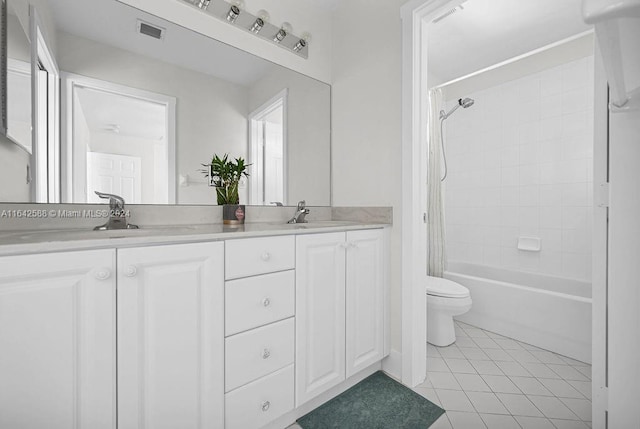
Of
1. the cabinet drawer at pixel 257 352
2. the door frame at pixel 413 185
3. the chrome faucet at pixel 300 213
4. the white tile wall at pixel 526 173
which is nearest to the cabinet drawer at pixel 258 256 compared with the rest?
the cabinet drawer at pixel 257 352

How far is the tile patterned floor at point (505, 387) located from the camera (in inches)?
51.3

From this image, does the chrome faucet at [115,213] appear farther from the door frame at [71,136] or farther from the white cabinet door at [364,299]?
the white cabinet door at [364,299]

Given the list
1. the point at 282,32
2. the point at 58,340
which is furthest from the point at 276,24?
the point at 58,340

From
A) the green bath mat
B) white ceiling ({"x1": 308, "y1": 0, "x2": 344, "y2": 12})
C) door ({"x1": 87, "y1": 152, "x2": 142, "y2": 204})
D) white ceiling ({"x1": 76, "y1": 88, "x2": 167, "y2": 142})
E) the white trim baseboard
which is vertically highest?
white ceiling ({"x1": 308, "y1": 0, "x2": 344, "y2": 12})

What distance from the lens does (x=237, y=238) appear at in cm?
105

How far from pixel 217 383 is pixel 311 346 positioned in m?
0.45

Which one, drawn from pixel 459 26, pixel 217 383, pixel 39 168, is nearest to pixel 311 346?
pixel 217 383

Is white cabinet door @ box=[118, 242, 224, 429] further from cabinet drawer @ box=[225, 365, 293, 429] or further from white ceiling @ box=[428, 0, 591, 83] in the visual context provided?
white ceiling @ box=[428, 0, 591, 83]

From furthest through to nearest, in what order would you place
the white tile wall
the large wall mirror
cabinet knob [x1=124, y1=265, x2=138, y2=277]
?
the white tile wall < the large wall mirror < cabinet knob [x1=124, y1=265, x2=138, y2=277]

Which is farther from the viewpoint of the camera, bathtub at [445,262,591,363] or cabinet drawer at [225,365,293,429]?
bathtub at [445,262,591,363]

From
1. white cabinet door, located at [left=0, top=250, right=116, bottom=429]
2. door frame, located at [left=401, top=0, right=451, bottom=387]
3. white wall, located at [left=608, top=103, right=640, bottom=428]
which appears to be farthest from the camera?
door frame, located at [left=401, top=0, right=451, bottom=387]

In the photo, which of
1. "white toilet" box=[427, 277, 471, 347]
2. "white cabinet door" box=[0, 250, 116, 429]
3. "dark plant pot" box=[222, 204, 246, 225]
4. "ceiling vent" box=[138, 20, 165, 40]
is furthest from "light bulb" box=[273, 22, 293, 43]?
"white toilet" box=[427, 277, 471, 347]

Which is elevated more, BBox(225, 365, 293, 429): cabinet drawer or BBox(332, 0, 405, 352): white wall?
BBox(332, 0, 405, 352): white wall

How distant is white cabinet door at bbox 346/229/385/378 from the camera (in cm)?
147
